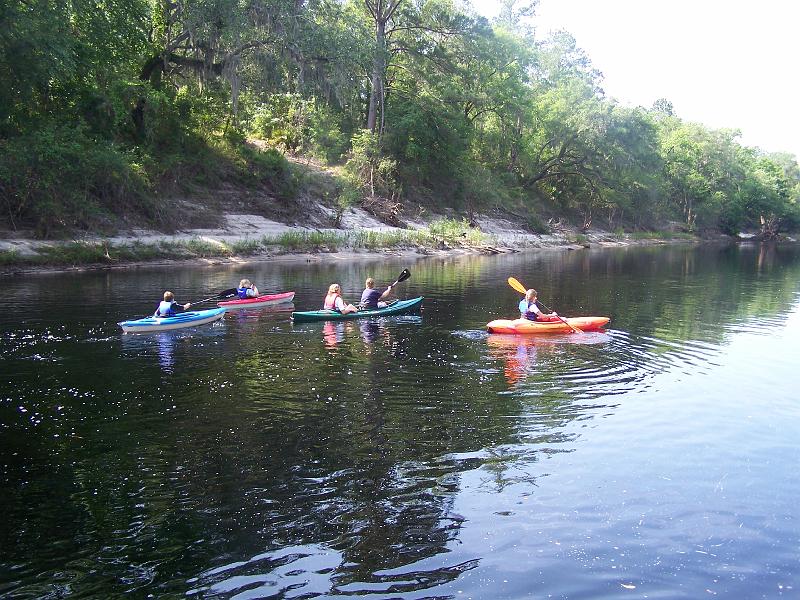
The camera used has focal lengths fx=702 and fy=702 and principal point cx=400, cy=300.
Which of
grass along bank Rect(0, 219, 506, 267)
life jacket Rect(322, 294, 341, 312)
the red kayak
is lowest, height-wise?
the red kayak

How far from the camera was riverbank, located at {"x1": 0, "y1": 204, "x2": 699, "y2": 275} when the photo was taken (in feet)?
90.0

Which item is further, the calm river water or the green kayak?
the green kayak

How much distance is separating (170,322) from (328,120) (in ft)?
109

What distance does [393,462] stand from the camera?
8.43 meters

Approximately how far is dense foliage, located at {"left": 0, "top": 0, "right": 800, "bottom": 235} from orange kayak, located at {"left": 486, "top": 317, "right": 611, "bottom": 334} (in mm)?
19548

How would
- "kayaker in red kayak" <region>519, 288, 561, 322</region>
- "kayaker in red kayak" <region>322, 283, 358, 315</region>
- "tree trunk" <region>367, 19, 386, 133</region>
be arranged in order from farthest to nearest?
"tree trunk" <region>367, 19, 386, 133</region>, "kayaker in red kayak" <region>322, 283, 358, 315</region>, "kayaker in red kayak" <region>519, 288, 561, 322</region>

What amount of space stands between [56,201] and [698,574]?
28116 mm

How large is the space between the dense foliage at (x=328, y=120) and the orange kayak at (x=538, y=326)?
19548 mm

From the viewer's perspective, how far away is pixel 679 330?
59.1 ft

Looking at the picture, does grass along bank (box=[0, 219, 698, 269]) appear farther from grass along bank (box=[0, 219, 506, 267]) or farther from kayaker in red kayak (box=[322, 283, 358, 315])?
kayaker in red kayak (box=[322, 283, 358, 315])

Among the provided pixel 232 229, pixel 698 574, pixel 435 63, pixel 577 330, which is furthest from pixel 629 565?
pixel 435 63

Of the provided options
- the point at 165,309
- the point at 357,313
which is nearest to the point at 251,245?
the point at 357,313


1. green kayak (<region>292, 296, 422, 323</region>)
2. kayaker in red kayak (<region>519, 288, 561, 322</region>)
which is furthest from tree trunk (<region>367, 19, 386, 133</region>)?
kayaker in red kayak (<region>519, 288, 561, 322</region>)

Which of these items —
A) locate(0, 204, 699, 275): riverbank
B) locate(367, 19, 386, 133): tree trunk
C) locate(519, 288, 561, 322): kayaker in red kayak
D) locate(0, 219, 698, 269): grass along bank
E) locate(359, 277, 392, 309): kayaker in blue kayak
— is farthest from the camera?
locate(367, 19, 386, 133): tree trunk
